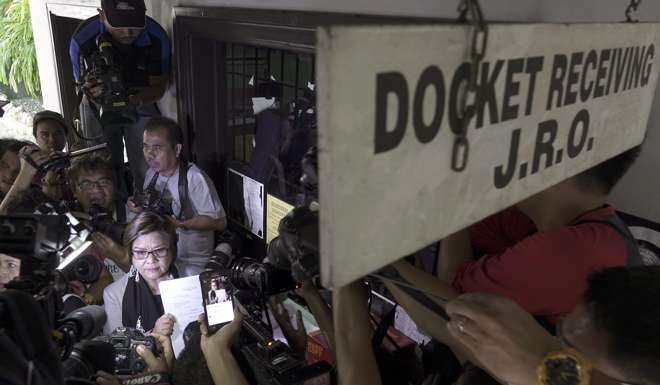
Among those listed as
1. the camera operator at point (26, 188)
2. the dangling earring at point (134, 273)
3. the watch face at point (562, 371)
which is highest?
the watch face at point (562, 371)

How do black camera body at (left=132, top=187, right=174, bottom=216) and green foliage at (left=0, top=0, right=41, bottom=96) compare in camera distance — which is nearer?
black camera body at (left=132, top=187, right=174, bottom=216)

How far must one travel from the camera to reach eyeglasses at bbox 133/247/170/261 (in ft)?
6.74

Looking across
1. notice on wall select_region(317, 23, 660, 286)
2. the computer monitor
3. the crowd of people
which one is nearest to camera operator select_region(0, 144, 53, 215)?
the crowd of people

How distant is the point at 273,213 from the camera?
8.84 ft

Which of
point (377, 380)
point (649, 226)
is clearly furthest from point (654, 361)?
point (649, 226)

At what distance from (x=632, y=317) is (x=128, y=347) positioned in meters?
1.66

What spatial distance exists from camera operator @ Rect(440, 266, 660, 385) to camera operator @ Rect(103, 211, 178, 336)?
60.7 inches

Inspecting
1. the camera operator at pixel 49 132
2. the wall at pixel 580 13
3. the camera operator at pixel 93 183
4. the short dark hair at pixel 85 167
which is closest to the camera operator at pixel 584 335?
the wall at pixel 580 13

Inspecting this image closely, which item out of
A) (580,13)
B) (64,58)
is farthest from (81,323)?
(64,58)

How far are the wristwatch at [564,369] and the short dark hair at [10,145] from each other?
2526mm

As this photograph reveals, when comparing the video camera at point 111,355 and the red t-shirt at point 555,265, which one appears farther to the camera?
the video camera at point 111,355

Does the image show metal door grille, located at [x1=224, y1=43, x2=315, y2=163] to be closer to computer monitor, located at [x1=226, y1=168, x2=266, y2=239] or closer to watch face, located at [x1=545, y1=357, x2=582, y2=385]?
computer monitor, located at [x1=226, y1=168, x2=266, y2=239]

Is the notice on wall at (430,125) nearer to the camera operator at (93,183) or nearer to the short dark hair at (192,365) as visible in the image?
Result: the short dark hair at (192,365)

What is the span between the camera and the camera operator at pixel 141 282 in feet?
6.72
